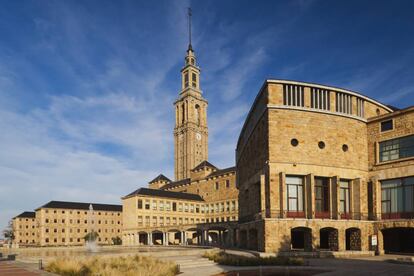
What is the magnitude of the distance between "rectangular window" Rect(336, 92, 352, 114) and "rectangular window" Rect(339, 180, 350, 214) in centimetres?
696

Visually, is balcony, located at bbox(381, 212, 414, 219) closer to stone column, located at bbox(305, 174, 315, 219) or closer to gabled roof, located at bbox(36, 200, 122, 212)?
stone column, located at bbox(305, 174, 315, 219)

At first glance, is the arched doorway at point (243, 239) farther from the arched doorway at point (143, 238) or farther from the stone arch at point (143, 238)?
the arched doorway at point (143, 238)

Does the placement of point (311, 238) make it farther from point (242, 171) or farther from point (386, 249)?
point (242, 171)

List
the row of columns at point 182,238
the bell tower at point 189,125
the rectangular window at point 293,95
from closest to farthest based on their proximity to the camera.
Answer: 1. the rectangular window at point 293,95
2. the row of columns at point 182,238
3. the bell tower at point 189,125

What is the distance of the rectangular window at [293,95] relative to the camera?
35.4 m

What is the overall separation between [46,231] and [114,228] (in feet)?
70.2

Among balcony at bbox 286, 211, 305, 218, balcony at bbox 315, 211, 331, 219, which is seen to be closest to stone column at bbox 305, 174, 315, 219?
balcony at bbox 286, 211, 305, 218

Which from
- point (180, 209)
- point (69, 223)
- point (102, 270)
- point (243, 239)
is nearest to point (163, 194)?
point (180, 209)

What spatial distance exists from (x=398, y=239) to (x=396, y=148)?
347 inches

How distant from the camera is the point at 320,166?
35.3 m

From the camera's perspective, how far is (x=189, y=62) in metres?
156

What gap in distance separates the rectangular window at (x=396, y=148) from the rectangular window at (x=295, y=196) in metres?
8.82

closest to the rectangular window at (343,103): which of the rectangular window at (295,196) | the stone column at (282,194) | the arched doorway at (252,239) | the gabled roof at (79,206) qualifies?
the rectangular window at (295,196)

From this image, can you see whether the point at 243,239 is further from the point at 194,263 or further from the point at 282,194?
the point at 194,263
